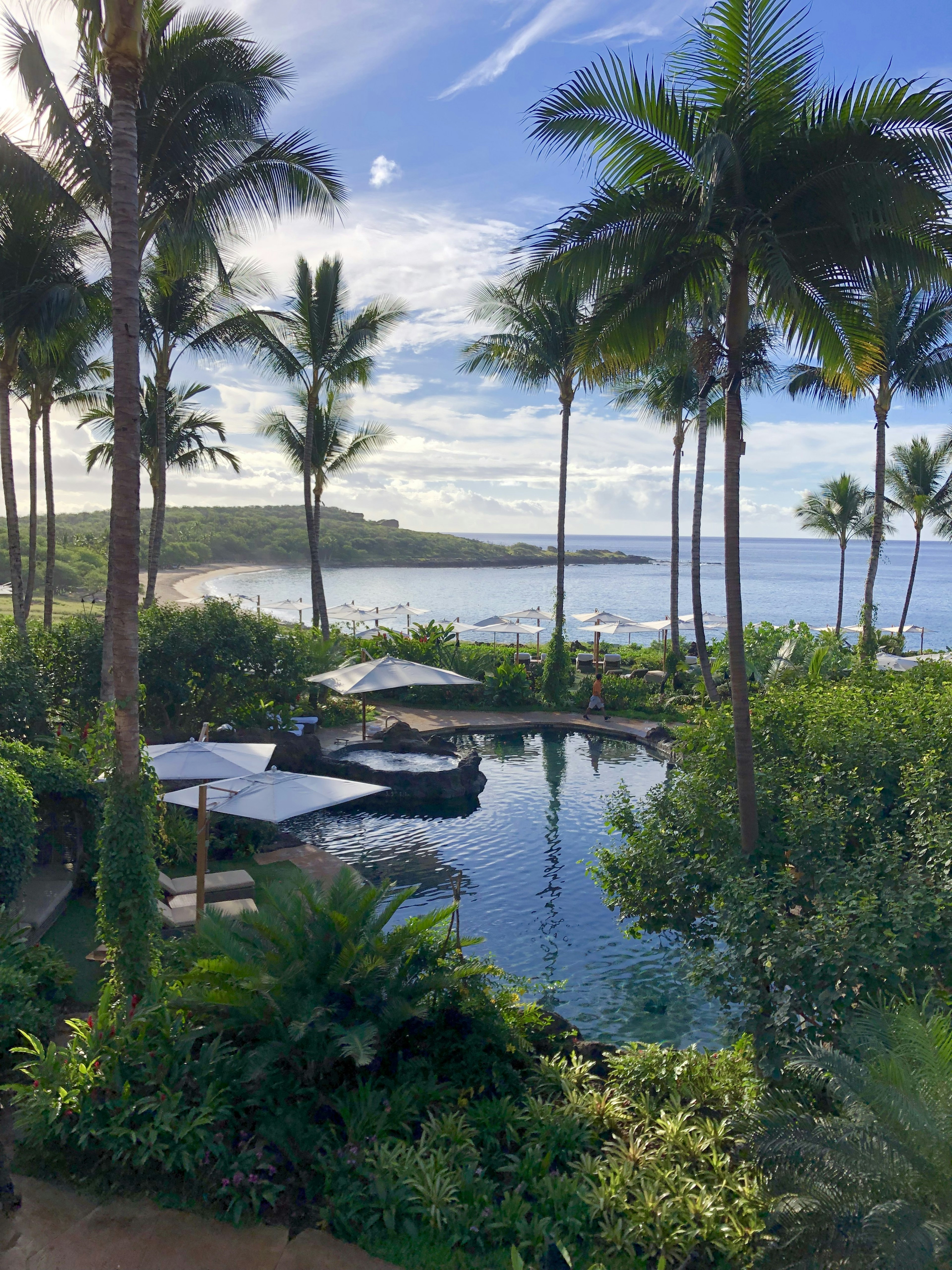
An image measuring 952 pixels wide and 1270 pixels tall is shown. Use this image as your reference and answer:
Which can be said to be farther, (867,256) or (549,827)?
(549,827)

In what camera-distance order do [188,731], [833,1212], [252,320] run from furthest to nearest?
[252,320]
[188,731]
[833,1212]

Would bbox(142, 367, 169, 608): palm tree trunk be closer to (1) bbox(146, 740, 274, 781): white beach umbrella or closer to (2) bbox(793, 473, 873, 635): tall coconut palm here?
(1) bbox(146, 740, 274, 781): white beach umbrella

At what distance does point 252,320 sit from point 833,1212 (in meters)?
20.8

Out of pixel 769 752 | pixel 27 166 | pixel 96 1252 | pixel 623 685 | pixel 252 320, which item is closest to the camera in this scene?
pixel 96 1252

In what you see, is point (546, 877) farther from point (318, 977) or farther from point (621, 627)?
point (621, 627)

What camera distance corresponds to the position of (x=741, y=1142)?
5887 mm

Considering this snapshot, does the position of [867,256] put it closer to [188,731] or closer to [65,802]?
[65,802]

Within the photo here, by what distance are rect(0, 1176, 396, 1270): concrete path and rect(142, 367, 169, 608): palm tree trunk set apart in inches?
580

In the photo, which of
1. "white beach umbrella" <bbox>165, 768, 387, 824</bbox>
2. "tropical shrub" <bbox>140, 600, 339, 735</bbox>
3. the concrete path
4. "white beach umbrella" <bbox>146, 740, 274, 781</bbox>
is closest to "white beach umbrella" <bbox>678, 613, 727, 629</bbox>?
"tropical shrub" <bbox>140, 600, 339, 735</bbox>

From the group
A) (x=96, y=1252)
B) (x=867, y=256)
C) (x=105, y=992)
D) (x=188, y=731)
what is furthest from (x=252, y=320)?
(x=96, y=1252)

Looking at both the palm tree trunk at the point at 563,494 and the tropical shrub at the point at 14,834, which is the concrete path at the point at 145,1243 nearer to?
the tropical shrub at the point at 14,834

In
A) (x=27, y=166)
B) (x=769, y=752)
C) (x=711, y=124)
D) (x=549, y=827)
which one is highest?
(x=27, y=166)

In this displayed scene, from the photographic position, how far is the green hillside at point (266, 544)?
7494 centimetres

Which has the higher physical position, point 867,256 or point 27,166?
point 27,166
